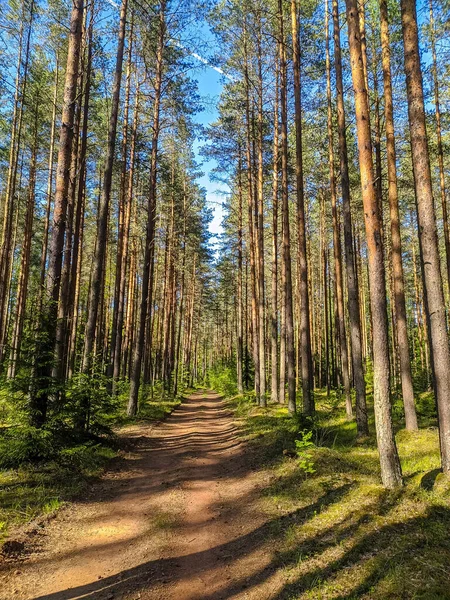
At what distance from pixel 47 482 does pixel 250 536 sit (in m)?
3.39

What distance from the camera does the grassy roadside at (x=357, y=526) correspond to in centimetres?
335

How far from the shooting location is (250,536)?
4711mm

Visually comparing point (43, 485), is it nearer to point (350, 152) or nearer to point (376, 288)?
point (376, 288)

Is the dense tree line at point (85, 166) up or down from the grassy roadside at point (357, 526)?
up

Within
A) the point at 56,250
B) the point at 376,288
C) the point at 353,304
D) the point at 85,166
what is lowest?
the point at 376,288

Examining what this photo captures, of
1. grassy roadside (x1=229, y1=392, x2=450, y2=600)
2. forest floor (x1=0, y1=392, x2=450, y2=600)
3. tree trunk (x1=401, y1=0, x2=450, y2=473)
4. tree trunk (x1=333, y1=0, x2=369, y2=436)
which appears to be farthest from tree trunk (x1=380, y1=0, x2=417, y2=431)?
tree trunk (x1=401, y1=0, x2=450, y2=473)

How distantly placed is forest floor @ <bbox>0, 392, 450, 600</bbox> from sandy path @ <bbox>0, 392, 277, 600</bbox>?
0.05ft

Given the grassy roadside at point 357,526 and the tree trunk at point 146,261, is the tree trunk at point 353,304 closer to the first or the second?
the grassy roadside at point 357,526

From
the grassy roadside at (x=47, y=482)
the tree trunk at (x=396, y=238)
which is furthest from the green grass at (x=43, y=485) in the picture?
the tree trunk at (x=396, y=238)

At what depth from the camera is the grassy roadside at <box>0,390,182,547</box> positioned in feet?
15.9

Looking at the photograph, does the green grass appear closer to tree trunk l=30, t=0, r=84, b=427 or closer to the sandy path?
the sandy path

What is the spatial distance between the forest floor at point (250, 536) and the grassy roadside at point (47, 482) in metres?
0.28

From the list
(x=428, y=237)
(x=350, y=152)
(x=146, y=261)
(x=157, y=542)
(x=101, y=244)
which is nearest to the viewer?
(x=157, y=542)

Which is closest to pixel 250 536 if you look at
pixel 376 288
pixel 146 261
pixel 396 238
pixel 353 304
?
pixel 376 288
